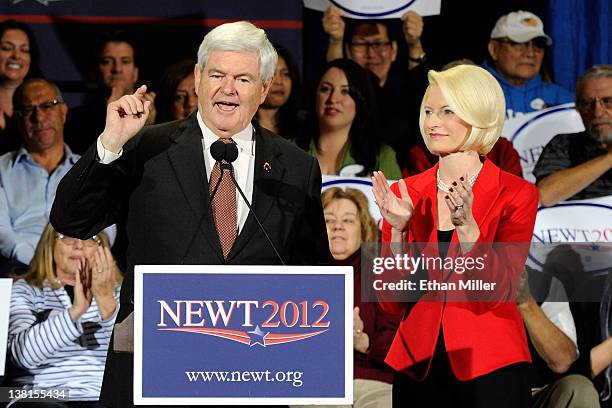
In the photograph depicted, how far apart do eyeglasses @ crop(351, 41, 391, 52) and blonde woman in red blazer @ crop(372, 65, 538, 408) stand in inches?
52.3

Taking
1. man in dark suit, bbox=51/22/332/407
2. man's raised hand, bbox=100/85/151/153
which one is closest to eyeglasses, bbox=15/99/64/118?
man in dark suit, bbox=51/22/332/407

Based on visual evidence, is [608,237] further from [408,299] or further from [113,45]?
[113,45]

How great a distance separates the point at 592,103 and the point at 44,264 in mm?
2606

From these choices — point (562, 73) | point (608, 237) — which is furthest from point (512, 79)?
point (608, 237)

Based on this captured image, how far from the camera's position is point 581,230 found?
5129 mm

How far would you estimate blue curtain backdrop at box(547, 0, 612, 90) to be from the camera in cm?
518

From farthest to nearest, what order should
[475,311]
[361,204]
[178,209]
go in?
[361,204], [475,311], [178,209]

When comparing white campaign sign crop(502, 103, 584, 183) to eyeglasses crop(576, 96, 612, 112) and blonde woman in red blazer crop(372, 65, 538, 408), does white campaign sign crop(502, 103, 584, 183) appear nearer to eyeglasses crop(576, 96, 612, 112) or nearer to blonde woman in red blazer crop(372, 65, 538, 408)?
eyeglasses crop(576, 96, 612, 112)

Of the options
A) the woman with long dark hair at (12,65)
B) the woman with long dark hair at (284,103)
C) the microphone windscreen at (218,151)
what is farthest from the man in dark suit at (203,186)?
the woman with long dark hair at (12,65)

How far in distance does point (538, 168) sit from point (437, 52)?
2.32 feet

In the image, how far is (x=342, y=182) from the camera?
16.9 feet

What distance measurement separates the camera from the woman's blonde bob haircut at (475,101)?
12.4ft

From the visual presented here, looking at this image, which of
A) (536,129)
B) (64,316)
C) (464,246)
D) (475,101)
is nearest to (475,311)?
(464,246)

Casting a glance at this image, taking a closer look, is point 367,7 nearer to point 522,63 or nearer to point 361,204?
point 522,63
